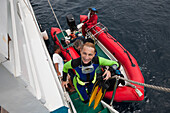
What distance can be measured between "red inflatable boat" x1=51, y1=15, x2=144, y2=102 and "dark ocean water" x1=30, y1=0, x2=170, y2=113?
78 centimetres

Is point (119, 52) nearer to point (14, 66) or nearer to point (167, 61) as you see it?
point (167, 61)

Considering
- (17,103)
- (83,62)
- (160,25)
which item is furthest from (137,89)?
(160,25)

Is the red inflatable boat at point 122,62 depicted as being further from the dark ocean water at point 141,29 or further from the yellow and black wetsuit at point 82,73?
the yellow and black wetsuit at point 82,73

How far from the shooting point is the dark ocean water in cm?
449

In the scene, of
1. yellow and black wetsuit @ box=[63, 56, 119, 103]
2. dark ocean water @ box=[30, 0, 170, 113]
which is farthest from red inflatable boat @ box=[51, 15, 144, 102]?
yellow and black wetsuit @ box=[63, 56, 119, 103]

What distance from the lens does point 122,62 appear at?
188 inches

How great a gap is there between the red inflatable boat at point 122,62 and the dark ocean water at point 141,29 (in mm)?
782

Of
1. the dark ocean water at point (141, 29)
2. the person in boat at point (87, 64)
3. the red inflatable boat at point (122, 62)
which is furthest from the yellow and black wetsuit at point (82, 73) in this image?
the dark ocean water at point (141, 29)

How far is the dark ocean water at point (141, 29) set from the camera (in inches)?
177

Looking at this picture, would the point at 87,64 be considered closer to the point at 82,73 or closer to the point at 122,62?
the point at 82,73

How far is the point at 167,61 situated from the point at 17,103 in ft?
21.8

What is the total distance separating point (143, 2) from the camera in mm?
9633

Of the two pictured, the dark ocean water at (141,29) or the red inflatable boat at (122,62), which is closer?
the red inflatable boat at (122,62)

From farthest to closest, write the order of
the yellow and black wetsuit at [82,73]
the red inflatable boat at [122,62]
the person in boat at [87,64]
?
the red inflatable boat at [122,62], the yellow and black wetsuit at [82,73], the person in boat at [87,64]
